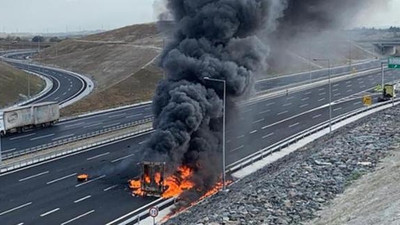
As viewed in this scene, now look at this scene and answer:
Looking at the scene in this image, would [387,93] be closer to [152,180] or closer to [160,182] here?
[160,182]

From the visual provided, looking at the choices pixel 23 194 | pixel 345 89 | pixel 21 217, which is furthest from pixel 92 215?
pixel 345 89

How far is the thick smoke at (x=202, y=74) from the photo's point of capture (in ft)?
129

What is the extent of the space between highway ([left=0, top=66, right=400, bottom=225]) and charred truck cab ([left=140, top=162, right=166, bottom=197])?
3.38 ft

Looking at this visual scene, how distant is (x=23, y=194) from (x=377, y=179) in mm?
25937

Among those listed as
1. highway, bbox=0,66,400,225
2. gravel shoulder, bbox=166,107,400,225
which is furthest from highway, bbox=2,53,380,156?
gravel shoulder, bbox=166,107,400,225

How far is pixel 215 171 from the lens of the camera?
4319 centimetres

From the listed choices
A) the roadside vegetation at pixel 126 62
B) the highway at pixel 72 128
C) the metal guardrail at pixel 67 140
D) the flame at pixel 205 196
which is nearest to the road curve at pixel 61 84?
the highway at pixel 72 128

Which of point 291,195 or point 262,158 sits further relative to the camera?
point 262,158

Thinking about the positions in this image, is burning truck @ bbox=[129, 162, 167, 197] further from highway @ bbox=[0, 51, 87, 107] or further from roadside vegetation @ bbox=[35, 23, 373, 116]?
highway @ bbox=[0, 51, 87, 107]

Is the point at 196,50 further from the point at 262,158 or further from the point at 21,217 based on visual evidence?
the point at 21,217

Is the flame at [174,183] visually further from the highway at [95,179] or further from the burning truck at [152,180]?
the highway at [95,179]

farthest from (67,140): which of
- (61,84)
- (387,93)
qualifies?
(61,84)

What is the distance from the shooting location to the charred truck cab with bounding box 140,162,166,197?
38.0 meters

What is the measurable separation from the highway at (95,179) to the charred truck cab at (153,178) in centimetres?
103
